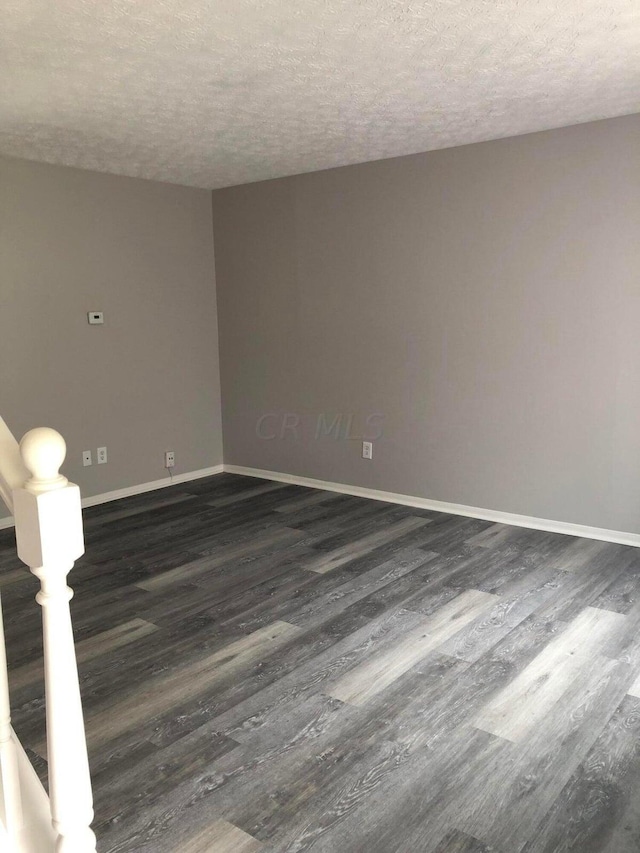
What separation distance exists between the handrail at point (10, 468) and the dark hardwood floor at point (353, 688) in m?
1.21

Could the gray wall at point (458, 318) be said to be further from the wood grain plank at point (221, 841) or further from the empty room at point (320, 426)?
the wood grain plank at point (221, 841)

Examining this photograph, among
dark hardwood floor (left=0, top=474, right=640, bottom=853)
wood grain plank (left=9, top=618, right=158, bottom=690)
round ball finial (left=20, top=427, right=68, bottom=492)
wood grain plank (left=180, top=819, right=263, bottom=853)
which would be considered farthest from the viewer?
wood grain plank (left=9, top=618, right=158, bottom=690)

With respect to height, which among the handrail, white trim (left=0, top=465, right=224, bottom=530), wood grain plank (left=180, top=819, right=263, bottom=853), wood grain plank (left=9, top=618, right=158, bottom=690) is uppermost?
the handrail

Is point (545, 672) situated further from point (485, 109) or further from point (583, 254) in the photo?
point (485, 109)

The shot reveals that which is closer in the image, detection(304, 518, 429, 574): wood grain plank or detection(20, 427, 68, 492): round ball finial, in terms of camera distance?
detection(20, 427, 68, 492): round ball finial

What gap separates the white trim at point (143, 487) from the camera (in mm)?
5098

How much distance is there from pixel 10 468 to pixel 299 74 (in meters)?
2.52

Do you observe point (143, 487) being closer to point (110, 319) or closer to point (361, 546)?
point (110, 319)

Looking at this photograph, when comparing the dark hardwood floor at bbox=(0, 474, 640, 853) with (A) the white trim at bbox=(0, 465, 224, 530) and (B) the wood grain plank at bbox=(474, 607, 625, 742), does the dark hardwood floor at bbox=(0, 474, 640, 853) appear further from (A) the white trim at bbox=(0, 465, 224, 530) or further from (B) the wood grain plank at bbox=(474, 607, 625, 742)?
(A) the white trim at bbox=(0, 465, 224, 530)

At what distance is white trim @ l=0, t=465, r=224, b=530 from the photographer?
5098mm

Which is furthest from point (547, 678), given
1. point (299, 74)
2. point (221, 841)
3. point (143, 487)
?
point (143, 487)

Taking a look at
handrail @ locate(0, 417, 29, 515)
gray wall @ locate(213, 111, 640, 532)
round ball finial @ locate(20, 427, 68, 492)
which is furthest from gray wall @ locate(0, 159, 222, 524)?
round ball finial @ locate(20, 427, 68, 492)

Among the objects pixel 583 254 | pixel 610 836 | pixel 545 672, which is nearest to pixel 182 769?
pixel 610 836

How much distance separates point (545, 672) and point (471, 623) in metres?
0.46
